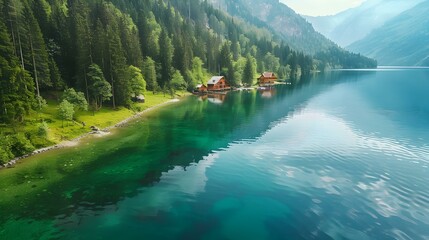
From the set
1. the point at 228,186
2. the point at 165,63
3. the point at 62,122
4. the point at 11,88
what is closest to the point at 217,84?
the point at 165,63

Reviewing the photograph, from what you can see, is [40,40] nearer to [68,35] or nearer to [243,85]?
[68,35]

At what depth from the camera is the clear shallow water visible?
27.2m

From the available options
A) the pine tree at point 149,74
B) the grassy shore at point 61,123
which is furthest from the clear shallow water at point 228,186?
the pine tree at point 149,74

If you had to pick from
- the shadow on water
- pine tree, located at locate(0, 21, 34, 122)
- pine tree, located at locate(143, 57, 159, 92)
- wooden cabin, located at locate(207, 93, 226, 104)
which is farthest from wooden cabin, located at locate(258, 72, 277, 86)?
pine tree, located at locate(0, 21, 34, 122)

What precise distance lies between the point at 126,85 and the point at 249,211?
2429 inches

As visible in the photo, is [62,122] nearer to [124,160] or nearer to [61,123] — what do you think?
[61,123]

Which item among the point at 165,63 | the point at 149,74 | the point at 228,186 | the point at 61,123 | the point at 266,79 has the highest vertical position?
the point at 165,63

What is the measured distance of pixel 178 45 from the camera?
14675 centimetres

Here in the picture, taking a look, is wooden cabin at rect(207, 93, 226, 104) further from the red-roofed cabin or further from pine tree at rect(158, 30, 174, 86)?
pine tree at rect(158, 30, 174, 86)

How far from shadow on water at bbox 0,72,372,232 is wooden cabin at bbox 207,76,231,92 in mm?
63328

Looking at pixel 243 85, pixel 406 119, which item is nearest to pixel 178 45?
pixel 243 85

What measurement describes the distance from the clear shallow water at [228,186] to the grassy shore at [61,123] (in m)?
5.53

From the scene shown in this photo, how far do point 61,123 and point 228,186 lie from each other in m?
42.9

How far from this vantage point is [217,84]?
150625 millimetres
